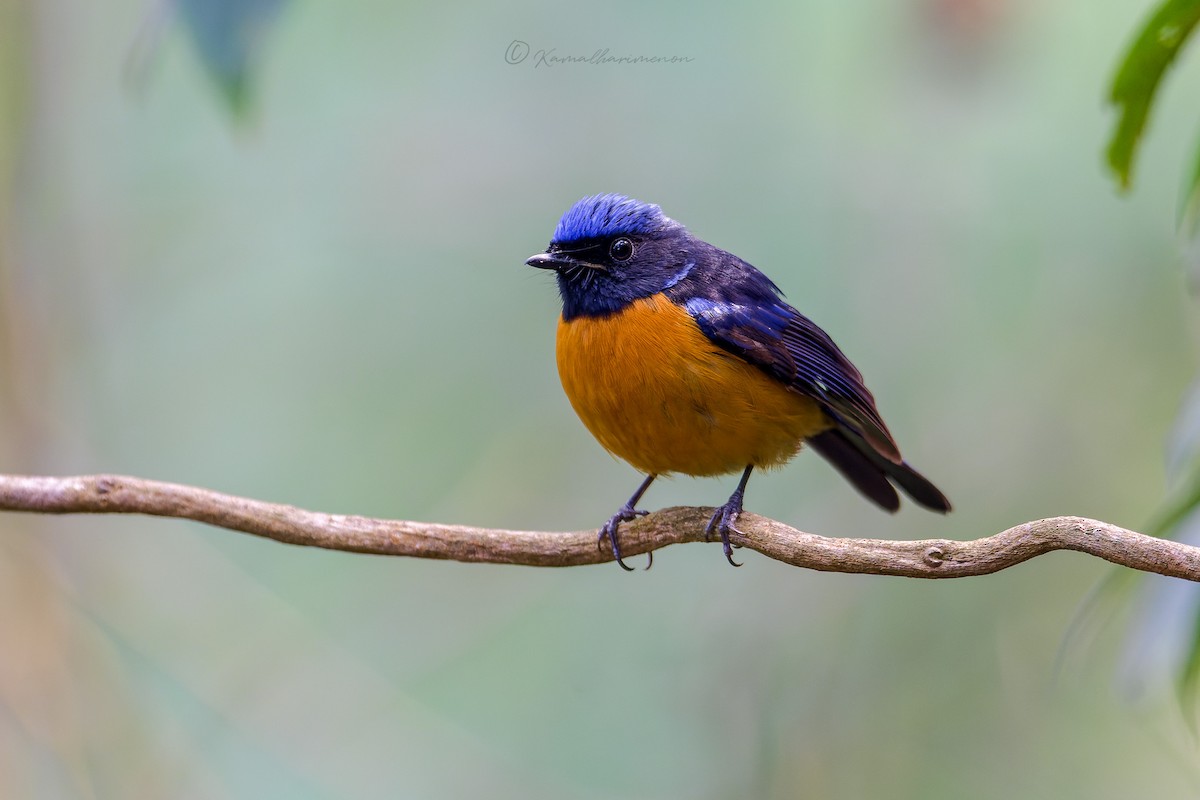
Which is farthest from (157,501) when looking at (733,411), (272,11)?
(733,411)

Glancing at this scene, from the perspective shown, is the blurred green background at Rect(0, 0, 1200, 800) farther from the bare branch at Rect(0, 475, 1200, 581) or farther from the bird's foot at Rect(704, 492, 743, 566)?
the bare branch at Rect(0, 475, 1200, 581)

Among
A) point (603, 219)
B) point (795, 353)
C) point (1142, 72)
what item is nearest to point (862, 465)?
point (795, 353)

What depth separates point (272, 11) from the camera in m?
3.22

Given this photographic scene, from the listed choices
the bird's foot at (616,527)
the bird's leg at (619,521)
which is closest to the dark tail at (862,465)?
the bird's leg at (619,521)

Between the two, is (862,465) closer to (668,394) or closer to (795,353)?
(795,353)

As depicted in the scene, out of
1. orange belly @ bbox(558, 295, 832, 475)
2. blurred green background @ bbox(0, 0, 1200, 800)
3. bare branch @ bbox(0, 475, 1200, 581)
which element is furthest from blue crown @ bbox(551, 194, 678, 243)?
blurred green background @ bbox(0, 0, 1200, 800)

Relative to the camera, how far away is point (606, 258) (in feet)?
12.7

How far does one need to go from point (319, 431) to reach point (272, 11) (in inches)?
124

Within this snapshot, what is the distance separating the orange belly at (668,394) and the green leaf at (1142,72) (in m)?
1.23

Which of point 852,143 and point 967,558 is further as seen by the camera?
point 852,143

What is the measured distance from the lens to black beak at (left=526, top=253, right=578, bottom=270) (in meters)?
3.79

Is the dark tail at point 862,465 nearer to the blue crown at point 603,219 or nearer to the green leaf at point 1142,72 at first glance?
the blue crown at point 603,219

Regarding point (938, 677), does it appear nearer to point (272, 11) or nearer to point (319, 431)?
point (319, 431)

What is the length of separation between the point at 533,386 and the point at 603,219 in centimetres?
213
